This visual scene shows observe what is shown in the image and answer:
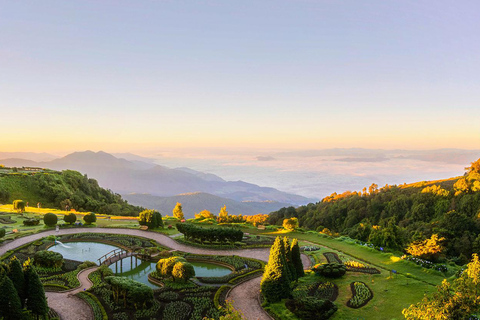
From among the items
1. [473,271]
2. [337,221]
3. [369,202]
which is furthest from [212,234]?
[369,202]

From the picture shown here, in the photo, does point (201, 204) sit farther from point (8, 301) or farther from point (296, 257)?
point (8, 301)

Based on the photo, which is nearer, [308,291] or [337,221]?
[308,291]

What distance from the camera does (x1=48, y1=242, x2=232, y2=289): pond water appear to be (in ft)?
103

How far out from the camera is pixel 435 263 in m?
31.5

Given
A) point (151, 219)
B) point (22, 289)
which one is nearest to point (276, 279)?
point (22, 289)

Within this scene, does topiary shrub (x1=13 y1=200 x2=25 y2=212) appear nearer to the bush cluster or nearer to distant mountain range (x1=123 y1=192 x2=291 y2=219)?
the bush cluster

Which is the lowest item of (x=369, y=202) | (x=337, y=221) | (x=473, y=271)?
(x=337, y=221)

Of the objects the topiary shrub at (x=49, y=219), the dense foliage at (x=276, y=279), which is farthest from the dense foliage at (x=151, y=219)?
the dense foliage at (x=276, y=279)

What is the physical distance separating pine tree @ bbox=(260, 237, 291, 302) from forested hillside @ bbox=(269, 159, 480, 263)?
1996cm

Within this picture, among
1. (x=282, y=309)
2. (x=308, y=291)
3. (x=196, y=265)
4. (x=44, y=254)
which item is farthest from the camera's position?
(x=196, y=265)

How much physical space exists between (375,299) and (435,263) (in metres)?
12.4

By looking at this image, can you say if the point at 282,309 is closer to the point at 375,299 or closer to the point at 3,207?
the point at 375,299

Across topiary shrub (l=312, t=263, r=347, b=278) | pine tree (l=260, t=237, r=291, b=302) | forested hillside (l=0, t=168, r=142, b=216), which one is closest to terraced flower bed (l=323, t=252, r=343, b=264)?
topiary shrub (l=312, t=263, r=347, b=278)

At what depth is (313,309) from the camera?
825 inches
